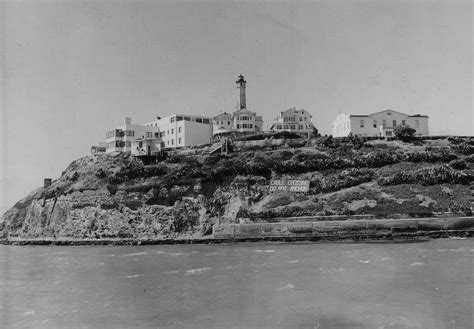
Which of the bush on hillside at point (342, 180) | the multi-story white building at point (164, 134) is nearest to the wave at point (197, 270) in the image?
the bush on hillside at point (342, 180)

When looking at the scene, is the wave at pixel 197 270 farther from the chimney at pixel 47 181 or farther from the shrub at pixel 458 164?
the chimney at pixel 47 181

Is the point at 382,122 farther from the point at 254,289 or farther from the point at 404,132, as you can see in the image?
the point at 254,289

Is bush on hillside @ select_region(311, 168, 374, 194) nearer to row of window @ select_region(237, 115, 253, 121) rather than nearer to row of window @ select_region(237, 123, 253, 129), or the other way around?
row of window @ select_region(237, 123, 253, 129)

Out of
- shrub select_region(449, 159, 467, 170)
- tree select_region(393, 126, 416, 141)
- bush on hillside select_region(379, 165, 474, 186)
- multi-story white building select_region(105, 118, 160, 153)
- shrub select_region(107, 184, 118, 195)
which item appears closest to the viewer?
bush on hillside select_region(379, 165, 474, 186)

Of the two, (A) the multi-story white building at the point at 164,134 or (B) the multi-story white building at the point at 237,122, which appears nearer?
(A) the multi-story white building at the point at 164,134

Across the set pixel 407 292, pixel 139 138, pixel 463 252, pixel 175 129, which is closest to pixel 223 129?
pixel 175 129

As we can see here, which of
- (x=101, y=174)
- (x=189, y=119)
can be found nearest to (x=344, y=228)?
(x=101, y=174)

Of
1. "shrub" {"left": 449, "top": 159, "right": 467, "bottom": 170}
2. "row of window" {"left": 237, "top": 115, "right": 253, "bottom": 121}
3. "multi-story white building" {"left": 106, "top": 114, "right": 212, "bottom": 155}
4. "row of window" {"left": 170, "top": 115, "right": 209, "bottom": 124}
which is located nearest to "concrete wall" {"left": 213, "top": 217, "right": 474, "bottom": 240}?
"shrub" {"left": 449, "top": 159, "right": 467, "bottom": 170}
